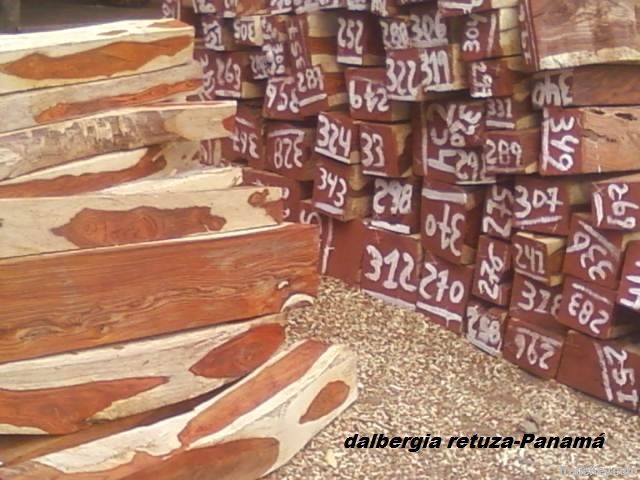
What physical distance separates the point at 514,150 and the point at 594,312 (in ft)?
2.06

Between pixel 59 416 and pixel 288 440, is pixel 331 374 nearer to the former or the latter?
pixel 288 440

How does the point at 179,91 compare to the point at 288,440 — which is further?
the point at 179,91

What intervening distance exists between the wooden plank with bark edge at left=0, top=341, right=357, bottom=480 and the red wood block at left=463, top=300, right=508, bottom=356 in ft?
2.23

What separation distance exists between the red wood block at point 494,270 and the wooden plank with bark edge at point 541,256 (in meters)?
0.09

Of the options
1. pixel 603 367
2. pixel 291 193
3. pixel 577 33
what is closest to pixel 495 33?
pixel 577 33

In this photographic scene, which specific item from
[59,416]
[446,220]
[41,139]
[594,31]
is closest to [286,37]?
[446,220]

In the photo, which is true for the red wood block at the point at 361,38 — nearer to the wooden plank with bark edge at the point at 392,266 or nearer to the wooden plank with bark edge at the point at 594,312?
the wooden plank with bark edge at the point at 392,266

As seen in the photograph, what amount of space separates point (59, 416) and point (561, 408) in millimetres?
1767

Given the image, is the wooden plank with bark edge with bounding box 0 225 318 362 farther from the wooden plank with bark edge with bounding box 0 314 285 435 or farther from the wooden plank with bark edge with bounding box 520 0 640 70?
the wooden plank with bark edge with bounding box 520 0 640 70

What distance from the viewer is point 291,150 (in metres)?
4.81

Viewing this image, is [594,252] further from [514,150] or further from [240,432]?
[240,432]

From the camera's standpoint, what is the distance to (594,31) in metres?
3.60

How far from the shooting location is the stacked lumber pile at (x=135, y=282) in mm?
2859

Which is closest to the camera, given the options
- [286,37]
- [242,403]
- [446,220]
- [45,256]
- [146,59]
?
[45,256]
